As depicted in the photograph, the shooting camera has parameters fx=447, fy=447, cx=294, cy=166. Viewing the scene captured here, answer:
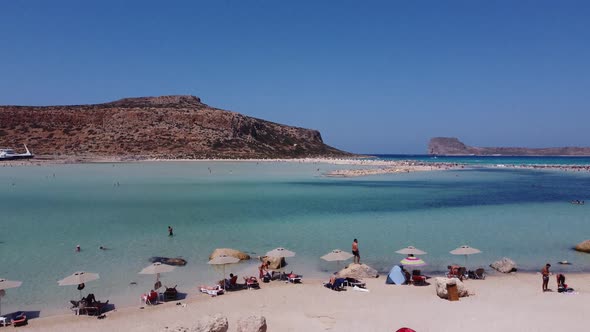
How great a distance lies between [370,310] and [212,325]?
482 cm

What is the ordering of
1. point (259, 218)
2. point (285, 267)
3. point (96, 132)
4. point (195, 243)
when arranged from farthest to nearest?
point (96, 132) < point (259, 218) < point (195, 243) < point (285, 267)

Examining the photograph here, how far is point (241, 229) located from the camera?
2425 centimetres

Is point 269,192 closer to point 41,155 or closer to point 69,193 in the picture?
point 69,193

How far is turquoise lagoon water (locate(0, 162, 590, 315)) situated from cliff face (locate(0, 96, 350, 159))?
186ft

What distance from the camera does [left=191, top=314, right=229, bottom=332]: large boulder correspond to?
959 cm

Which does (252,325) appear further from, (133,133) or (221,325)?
(133,133)

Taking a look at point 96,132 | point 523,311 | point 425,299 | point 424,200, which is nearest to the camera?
point 523,311

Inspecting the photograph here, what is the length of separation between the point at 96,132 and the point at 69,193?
70.9 metres

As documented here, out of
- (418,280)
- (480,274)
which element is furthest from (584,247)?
(418,280)

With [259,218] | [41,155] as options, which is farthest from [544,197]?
[41,155]

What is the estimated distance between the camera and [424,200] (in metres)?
38.4

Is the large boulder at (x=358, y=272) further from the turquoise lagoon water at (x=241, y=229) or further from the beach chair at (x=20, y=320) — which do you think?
the beach chair at (x=20, y=320)

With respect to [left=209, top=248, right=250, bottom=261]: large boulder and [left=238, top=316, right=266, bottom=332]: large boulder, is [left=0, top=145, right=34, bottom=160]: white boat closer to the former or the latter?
[left=209, top=248, right=250, bottom=261]: large boulder

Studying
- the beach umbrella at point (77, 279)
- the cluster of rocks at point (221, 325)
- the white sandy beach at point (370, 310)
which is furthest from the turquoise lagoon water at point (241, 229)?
the cluster of rocks at point (221, 325)
